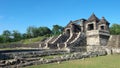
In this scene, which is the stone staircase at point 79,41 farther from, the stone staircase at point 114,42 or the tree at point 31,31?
the tree at point 31,31

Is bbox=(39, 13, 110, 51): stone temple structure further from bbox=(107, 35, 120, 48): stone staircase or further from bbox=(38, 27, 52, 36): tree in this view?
bbox=(38, 27, 52, 36): tree

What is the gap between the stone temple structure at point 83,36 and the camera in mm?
33125

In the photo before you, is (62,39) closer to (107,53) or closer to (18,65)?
(107,53)

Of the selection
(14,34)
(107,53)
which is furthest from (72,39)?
(14,34)

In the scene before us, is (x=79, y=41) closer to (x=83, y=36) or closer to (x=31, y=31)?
(x=83, y=36)

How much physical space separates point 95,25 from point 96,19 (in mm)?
1219

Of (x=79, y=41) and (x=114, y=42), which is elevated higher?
(x=79, y=41)

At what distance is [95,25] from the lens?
39375 millimetres

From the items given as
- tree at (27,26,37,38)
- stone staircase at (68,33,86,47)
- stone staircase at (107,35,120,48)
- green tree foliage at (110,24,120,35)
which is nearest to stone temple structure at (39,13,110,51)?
stone staircase at (68,33,86,47)

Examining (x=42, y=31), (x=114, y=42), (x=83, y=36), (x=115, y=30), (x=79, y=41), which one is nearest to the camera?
(x=114, y=42)

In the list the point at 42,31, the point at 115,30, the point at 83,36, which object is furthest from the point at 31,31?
the point at 83,36

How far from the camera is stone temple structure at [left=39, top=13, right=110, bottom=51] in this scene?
33125mm

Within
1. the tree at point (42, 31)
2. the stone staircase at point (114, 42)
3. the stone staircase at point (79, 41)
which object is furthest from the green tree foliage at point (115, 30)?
the stone staircase at point (114, 42)

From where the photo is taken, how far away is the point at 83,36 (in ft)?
121
